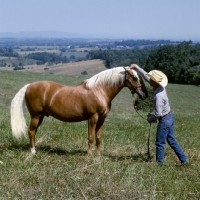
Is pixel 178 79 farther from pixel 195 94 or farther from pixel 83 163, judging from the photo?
pixel 83 163

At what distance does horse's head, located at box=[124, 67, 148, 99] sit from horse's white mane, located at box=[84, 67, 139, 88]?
0.06m

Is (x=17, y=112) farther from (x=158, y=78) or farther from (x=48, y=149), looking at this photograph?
(x=158, y=78)

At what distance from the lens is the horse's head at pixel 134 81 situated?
5984 millimetres

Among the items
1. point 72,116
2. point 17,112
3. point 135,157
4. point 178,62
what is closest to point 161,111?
point 135,157

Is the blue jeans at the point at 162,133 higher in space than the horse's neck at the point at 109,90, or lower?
lower

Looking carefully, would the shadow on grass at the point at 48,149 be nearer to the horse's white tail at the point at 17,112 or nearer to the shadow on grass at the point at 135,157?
the horse's white tail at the point at 17,112

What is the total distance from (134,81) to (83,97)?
3.42 feet

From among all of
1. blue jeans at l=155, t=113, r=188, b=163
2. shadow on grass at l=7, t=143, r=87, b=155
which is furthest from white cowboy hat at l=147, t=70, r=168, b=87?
shadow on grass at l=7, t=143, r=87, b=155

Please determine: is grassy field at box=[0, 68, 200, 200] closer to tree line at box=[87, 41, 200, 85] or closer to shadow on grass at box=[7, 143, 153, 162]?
shadow on grass at box=[7, 143, 153, 162]

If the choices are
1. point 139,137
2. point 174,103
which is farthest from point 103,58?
point 139,137

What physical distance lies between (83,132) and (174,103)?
34.6 metres

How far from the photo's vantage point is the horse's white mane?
608cm

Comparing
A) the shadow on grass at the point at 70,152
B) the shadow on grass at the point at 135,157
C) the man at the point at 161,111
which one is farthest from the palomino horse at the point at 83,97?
the shadow on grass at the point at 135,157

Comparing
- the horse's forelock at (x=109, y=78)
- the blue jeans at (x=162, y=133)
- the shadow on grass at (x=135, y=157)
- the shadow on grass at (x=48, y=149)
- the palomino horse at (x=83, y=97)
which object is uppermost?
the horse's forelock at (x=109, y=78)
